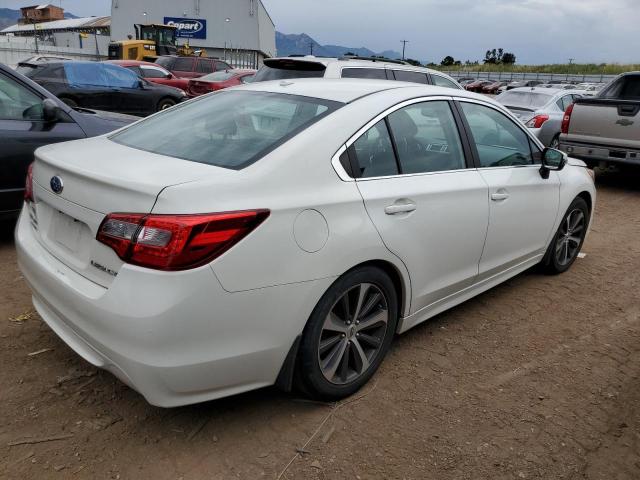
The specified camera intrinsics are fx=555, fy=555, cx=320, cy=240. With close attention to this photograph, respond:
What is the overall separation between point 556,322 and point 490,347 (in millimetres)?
746

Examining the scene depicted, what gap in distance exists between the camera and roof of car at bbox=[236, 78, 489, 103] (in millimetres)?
3041

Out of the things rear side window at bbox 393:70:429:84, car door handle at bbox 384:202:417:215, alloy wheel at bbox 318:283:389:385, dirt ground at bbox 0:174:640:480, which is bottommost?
dirt ground at bbox 0:174:640:480

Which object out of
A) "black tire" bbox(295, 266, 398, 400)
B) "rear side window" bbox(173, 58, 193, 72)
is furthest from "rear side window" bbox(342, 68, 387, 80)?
"rear side window" bbox(173, 58, 193, 72)

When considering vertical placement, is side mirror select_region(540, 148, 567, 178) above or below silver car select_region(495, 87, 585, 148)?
above

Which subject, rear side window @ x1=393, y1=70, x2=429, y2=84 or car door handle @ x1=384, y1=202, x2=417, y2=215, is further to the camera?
rear side window @ x1=393, y1=70, x2=429, y2=84

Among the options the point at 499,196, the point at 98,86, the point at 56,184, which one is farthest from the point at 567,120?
the point at 98,86

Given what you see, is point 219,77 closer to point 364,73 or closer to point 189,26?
point 364,73

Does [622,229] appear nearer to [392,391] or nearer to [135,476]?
[392,391]

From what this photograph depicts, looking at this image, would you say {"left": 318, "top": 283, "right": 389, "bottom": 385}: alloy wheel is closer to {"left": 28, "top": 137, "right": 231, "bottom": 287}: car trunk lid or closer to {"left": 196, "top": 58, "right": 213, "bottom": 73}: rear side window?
{"left": 28, "top": 137, "right": 231, "bottom": 287}: car trunk lid

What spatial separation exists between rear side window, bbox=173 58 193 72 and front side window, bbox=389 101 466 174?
847 inches

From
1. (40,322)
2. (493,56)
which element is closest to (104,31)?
(493,56)

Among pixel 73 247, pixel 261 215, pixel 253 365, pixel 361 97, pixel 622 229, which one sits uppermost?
pixel 361 97

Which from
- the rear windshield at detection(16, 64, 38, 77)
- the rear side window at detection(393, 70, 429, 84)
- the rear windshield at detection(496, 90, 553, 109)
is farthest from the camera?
the rear windshield at detection(16, 64, 38, 77)

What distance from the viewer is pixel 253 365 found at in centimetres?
238
